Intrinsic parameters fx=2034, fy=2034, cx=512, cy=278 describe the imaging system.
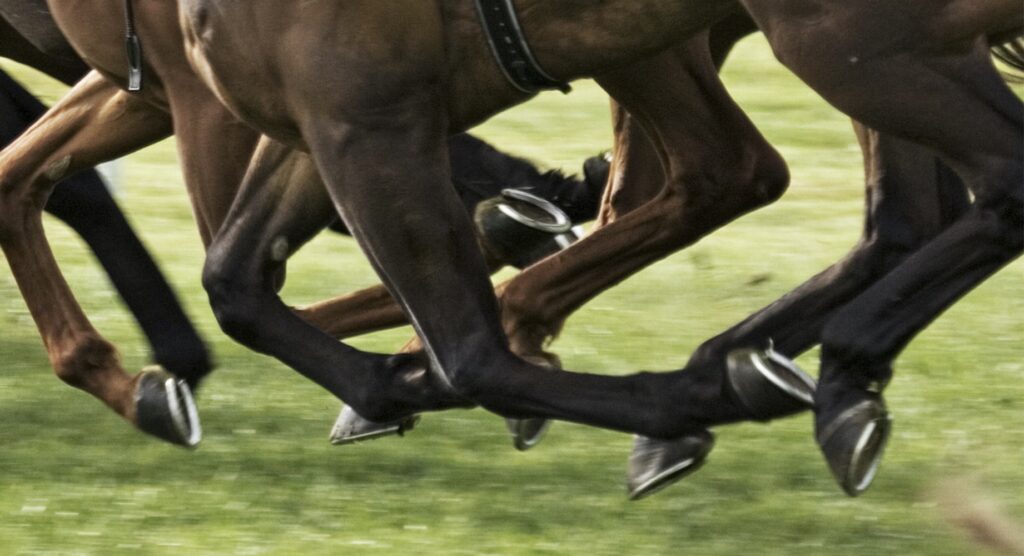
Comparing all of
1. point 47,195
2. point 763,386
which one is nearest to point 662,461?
point 763,386

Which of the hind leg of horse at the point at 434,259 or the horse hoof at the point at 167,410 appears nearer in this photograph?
the hind leg of horse at the point at 434,259

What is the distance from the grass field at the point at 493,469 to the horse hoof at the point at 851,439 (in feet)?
0.85

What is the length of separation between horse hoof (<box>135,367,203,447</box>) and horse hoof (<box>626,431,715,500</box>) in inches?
42.5

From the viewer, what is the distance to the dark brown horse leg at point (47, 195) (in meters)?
4.93

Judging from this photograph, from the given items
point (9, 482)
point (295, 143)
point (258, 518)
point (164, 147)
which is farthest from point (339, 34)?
point (164, 147)

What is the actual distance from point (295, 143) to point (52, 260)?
1366 millimetres

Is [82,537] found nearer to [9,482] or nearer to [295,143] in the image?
[9,482]

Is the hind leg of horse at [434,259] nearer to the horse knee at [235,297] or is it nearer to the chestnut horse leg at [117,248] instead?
the horse knee at [235,297]

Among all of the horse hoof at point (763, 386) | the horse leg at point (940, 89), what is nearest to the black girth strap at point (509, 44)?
the horse leg at point (940, 89)

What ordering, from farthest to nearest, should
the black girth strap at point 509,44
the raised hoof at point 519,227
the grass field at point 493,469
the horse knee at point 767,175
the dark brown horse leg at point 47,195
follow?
the raised hoof at point 519,227 → the dark brown horse leg at point 47,195 → the horse knee at point 767,175 → the grass field at point 493,469 → the black girth strap at point 509,44

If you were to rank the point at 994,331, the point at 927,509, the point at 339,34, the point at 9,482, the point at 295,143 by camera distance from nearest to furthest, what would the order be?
the point at 339,34 → the point at 295,143 → the point at 927,509 → the point at 9,482 → the point at 994,331

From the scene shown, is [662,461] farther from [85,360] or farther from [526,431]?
[85,360]

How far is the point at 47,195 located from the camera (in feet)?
16.7

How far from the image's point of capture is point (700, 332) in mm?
6480
